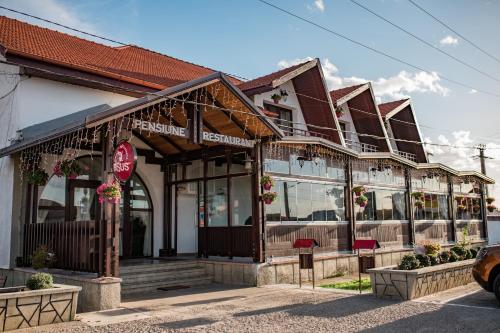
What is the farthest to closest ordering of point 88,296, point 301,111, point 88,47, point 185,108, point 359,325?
point 301,111 < point 88,47 < point 185,108 < point 88,296 < point 359,325

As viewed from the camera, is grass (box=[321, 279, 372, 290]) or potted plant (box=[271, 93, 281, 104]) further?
potted plant (box=[271, 93, 281, 104])

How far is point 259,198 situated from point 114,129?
4.70 meters

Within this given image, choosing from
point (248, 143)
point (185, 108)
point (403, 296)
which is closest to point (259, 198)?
point (248, 143)

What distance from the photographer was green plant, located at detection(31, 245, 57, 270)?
10797 mm

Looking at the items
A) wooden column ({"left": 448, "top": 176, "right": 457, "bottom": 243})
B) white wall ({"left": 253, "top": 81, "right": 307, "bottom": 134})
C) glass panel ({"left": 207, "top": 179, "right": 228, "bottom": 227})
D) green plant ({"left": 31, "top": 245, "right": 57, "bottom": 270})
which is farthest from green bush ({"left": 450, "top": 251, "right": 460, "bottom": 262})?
wooden column ({"left": 448, "top": 176, "right": 457, "bottom": 243})

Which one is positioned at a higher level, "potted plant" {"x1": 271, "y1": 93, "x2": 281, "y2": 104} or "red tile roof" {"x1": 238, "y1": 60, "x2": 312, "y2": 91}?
"red tile roof" {"x1": 238, "y1": 60, "x2": 312, "y2": 91}

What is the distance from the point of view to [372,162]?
18.3 metres

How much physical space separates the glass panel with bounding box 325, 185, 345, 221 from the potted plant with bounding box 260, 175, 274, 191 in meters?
3.52

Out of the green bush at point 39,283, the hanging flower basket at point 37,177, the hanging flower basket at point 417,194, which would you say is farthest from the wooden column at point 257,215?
the hanging flower basket at point 417,194

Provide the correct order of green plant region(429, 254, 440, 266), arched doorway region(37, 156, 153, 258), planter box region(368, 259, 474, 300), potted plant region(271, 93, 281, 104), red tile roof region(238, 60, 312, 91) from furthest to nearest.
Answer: potted plant region(271, 93, 281, 104), red tile roof region(238, 60, 312, 91), arched doorway region(37, 156, 153, 258), green plant region(429, 254, 440, 266), planter box region(368, 259, 474, 300)

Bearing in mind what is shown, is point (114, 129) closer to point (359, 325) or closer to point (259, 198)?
point (259, 198)

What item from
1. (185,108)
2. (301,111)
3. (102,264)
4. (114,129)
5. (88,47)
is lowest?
(102,264)

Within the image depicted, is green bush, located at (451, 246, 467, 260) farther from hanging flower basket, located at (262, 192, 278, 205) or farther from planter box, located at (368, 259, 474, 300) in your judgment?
hanging flower basket, located at (262, 192, 278, 205)

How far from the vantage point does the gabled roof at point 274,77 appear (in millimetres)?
17047
